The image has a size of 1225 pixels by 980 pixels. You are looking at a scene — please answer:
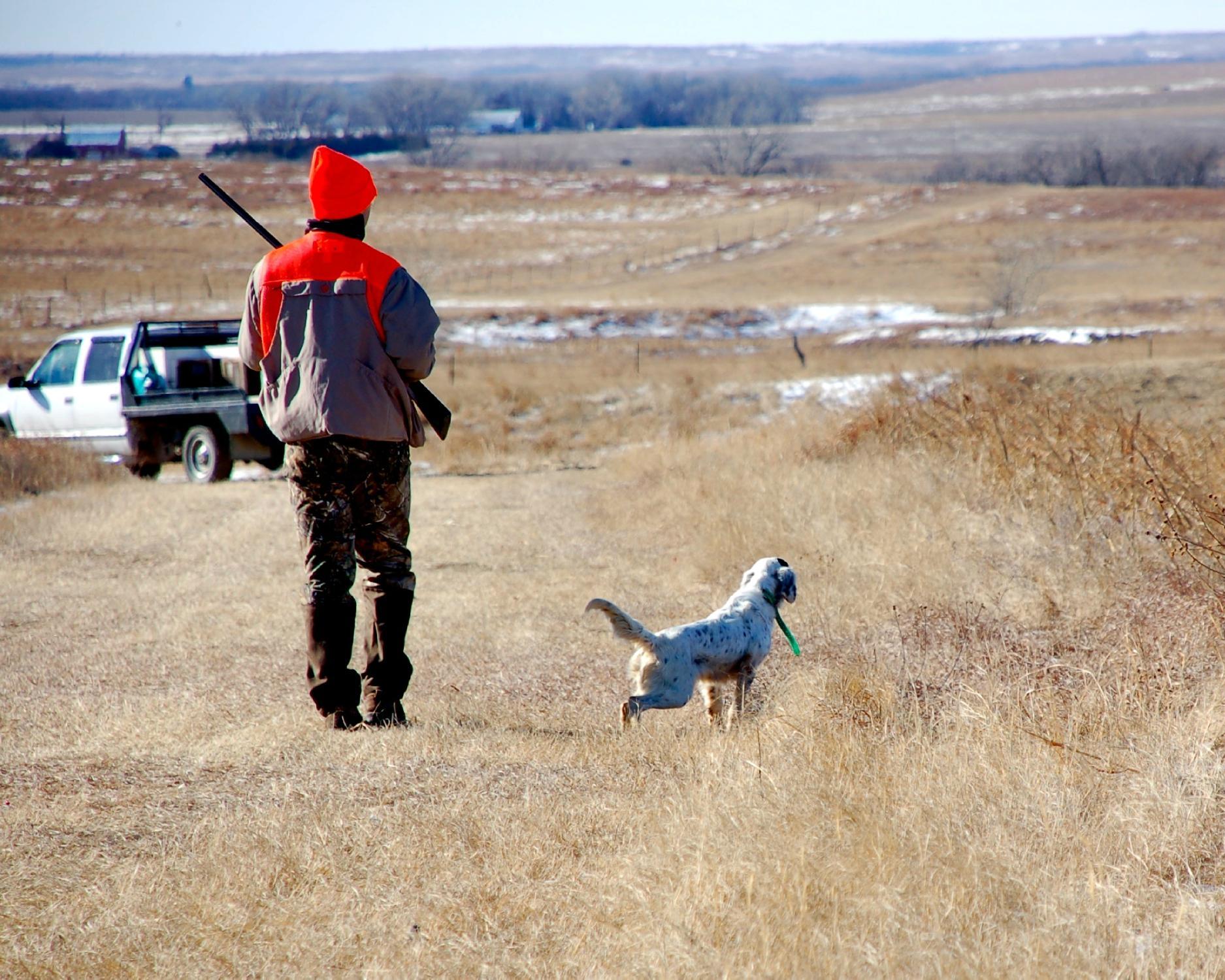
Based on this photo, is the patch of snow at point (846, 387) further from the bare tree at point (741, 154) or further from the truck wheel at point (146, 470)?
the bare tree at point (741, 154)

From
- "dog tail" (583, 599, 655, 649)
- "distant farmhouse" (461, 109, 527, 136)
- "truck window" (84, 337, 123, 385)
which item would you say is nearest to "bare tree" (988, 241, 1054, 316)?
"truck window" (84, 337, 123, 385)

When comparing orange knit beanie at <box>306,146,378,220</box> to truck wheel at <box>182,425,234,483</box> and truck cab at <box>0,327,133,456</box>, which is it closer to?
truck wheel at <box>182,425,234,483</box>

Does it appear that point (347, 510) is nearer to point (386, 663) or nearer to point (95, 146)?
point (386, 663)

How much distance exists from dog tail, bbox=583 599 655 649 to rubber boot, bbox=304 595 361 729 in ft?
3.13

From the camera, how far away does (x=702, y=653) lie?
4543mm

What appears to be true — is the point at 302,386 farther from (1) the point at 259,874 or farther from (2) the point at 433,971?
(2) the point at 433,971

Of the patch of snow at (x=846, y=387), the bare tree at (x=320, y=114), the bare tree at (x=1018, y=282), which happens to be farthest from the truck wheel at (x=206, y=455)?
the bare tree at (x=320, y=114)

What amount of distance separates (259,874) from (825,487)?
6291 millimetres

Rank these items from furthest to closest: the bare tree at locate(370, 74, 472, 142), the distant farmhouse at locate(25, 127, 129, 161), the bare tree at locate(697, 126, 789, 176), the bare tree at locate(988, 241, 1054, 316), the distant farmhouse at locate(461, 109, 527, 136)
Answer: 1. the distant farmhouse at locate(461, 109, 527, 136)
2. the bare tree at locate(370, 74, 472, 142)
3. the bare tree at locate(697, 126, 789, 176)
4. the distant farmhouse at locate(25, 127, 129, 161)
5. the bare tree at locate(988, 241, 1054, 316)

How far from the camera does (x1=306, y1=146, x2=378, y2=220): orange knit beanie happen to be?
14.5 feet

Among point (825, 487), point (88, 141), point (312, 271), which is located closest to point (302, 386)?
point (312, 271)

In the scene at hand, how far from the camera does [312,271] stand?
4.38 metres

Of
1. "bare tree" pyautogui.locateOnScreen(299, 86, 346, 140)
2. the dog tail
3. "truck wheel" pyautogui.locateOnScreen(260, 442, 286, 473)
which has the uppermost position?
"bare tree" pyautogui.locateOnScreen(299, 86, 346, 140)

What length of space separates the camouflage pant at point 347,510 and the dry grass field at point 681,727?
56cm
